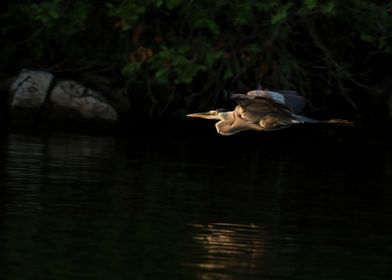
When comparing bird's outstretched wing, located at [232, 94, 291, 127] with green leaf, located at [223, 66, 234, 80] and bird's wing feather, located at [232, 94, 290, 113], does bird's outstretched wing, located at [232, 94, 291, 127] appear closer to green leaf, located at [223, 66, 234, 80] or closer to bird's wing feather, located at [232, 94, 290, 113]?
bird's wing feather, located at [232, 94, 290, 113]

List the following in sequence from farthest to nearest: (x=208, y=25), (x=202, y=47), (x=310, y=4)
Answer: (x=202, y=47)
(x=208, y=25)
(x=310, y=4)

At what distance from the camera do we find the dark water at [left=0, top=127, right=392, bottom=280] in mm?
9633

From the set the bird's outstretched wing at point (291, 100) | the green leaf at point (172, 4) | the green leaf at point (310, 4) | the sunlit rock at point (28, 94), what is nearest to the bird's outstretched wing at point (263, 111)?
the bird's outstretched wing at point (291, 100)

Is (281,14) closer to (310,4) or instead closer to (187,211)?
(310,4)

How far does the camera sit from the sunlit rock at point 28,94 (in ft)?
71.4

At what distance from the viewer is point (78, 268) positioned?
927cm

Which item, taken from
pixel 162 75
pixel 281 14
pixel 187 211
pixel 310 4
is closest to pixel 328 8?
pixel 310 4

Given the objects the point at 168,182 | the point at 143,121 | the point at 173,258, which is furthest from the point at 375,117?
the point at 173,258

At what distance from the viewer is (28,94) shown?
21812mm

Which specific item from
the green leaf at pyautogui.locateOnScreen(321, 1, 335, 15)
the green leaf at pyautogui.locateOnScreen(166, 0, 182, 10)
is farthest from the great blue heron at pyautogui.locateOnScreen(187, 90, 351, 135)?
the green leaf at pyautogui.locateOnScreen(166, 0, 182, 10)

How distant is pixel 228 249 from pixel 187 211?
2082mm

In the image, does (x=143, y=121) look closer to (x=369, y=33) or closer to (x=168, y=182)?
(x=369, y=33)

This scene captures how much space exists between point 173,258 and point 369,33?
11.6 metres

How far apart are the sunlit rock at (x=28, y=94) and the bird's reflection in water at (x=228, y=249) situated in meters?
10.7
